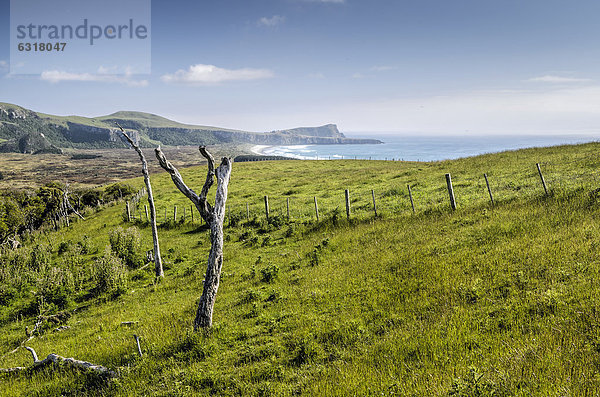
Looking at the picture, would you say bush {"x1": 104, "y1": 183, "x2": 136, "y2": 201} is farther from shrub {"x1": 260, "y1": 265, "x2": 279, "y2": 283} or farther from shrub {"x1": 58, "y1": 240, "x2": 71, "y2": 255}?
shrub {"x1": 260, "y1": 265, "x2": 279, "y2": 283}

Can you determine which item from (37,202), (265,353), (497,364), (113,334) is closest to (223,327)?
(265,353)

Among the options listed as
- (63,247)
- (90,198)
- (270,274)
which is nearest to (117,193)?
(90,198)

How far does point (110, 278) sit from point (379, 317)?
14.0 m

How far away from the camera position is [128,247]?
19.8m

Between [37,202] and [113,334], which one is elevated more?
[37,202]

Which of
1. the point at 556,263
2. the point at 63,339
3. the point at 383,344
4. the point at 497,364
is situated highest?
the point at 556,263

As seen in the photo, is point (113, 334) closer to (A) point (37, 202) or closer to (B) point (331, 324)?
(B) point (331, 324)

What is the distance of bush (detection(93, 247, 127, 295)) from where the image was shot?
14427 mm

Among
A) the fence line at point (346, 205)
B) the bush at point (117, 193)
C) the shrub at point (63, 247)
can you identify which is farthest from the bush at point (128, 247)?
the bush at point (117, 193)

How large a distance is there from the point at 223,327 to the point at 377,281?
515 centimetres

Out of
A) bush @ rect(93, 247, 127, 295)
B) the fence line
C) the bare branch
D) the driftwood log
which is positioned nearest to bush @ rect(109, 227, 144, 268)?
bush @ rect(93, 247, 127, 295)

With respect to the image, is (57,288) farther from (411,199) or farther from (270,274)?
(411,199)

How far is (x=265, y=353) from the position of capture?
694cm

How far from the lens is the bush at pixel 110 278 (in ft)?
47.3
